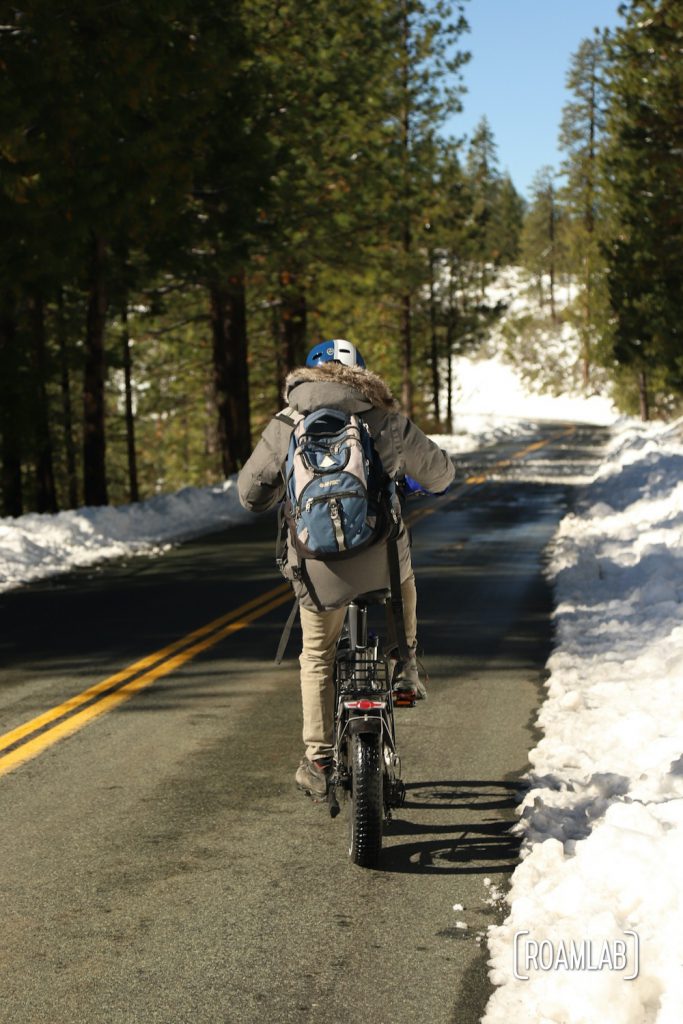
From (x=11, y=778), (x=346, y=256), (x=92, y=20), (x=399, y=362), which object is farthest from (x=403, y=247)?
(x=11, y=778)

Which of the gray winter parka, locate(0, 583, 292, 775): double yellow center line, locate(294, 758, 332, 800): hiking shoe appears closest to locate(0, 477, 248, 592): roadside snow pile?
locate(0, 583, 292, 775): double yellow center line

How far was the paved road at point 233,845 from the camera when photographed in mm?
4344

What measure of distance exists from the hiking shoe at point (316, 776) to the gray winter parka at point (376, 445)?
782 mm

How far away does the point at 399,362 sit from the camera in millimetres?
65312

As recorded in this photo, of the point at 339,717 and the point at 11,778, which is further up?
the point at 339,717

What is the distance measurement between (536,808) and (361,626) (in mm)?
1331

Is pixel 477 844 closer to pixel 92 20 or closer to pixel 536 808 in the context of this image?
pixel 536 808

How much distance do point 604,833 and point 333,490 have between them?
175 centimetres

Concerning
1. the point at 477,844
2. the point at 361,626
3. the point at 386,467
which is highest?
the point at 386,467

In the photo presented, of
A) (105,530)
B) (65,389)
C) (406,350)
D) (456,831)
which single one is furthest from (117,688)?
(406,350)

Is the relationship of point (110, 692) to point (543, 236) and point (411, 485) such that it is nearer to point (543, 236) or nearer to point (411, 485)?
point (411, 485)

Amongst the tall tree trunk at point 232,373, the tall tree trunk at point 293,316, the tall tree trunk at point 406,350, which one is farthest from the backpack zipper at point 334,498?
the tall tree trunk at point 406,350

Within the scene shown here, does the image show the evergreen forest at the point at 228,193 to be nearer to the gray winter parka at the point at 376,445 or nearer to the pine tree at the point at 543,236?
the gray winter parka at the point at 376,445

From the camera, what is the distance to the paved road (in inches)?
171
